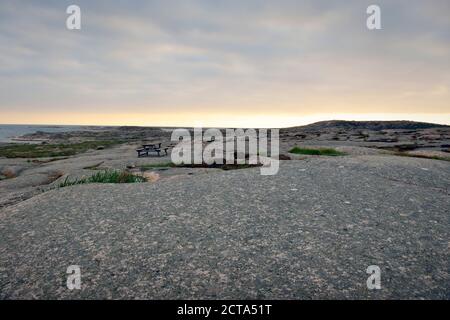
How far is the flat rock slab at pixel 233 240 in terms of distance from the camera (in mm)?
6926

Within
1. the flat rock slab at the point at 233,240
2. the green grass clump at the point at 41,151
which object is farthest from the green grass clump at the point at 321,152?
the green grass clump at the point at 41,151

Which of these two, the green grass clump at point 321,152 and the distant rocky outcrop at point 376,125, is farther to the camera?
the distant rocky outcrop at point 376,125

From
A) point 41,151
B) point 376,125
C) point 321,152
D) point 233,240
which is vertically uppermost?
point 376,125

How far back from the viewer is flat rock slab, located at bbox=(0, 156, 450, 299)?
6.93 meters

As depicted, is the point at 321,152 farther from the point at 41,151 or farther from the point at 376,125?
the point at 376,125

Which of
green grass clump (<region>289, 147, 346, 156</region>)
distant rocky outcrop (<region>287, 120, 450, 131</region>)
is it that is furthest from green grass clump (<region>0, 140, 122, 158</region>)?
distant rocky outcrop (<region>287, 120, 450, 131</region>)

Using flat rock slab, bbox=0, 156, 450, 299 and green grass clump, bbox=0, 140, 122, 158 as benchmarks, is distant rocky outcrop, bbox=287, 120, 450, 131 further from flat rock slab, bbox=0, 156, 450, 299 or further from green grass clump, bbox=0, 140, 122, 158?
flat rock slab, bbox=0, 156, 450, 299

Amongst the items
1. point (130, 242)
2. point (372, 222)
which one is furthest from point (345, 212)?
point (130, 242)

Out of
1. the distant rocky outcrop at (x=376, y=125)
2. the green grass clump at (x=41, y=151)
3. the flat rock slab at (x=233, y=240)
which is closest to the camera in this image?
the flat rock slab at (x=233, y=240)

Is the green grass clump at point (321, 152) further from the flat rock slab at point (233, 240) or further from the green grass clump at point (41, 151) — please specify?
the green grass clump at point (41, 151)

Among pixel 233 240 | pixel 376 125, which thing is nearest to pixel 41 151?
pixel 233 240

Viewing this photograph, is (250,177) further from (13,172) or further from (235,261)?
(13,172)

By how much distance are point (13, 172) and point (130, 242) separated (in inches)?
1097

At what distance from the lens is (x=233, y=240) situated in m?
8.77
